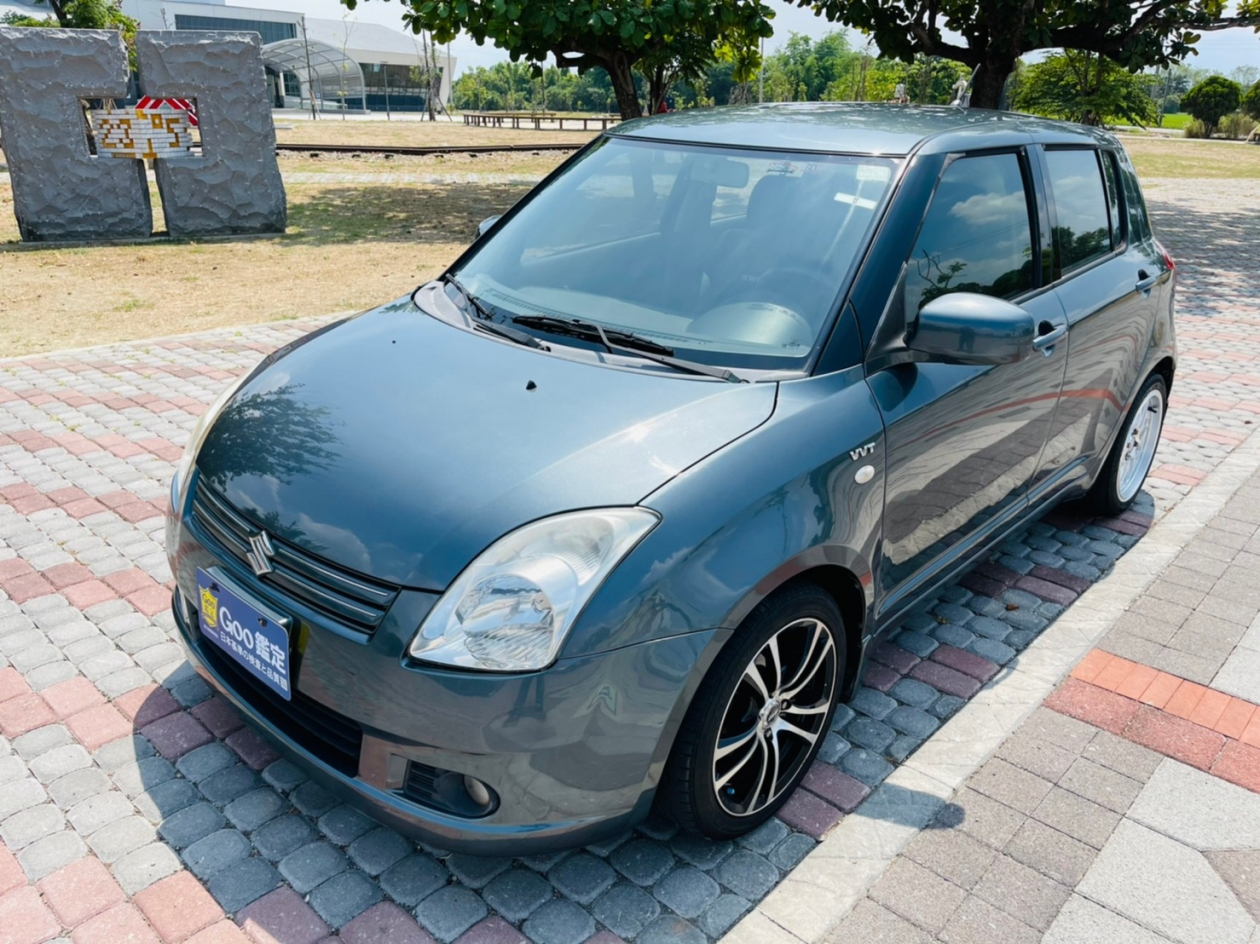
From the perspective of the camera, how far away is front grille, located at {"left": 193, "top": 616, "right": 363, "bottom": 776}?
2.37 m

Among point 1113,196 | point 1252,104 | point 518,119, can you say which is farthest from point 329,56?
point 1113,196

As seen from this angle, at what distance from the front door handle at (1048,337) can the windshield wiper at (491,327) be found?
6.02 ft

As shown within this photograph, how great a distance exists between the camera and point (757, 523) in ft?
7.89

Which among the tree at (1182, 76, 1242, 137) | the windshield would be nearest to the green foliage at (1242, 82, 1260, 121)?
the tree at (1182, 76, 1242, 137)

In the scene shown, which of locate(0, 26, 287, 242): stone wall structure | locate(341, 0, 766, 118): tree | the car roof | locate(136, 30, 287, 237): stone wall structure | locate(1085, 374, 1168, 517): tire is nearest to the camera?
the car roof

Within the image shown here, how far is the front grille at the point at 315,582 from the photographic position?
2262 mm

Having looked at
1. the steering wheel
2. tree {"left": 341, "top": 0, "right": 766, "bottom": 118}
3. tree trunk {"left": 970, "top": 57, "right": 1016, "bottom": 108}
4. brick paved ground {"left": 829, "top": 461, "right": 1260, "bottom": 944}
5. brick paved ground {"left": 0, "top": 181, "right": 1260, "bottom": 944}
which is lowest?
brick paved ground {"left": 829, "top": 461, "right": 1260, "bottom": 944}

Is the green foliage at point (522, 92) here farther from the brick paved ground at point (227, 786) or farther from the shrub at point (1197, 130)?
the brick paved ground at point (227, 786)

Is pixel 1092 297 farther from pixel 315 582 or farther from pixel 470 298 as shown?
pixel 315 582

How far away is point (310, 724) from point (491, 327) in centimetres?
139

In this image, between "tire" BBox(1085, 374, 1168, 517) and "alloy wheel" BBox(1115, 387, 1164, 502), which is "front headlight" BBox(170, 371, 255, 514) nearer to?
"tire" BBox(1085, 374, 1168, 517)

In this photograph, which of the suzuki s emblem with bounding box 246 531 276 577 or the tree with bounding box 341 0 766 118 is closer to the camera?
the suzuki s emblem with bounding box 246 531 276 577

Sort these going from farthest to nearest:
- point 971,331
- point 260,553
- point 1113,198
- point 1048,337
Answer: point 1113,198 → point 1048,337 → point 971,331 → point 260,553

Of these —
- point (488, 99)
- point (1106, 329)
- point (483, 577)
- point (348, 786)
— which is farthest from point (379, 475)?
point (488, 99)
